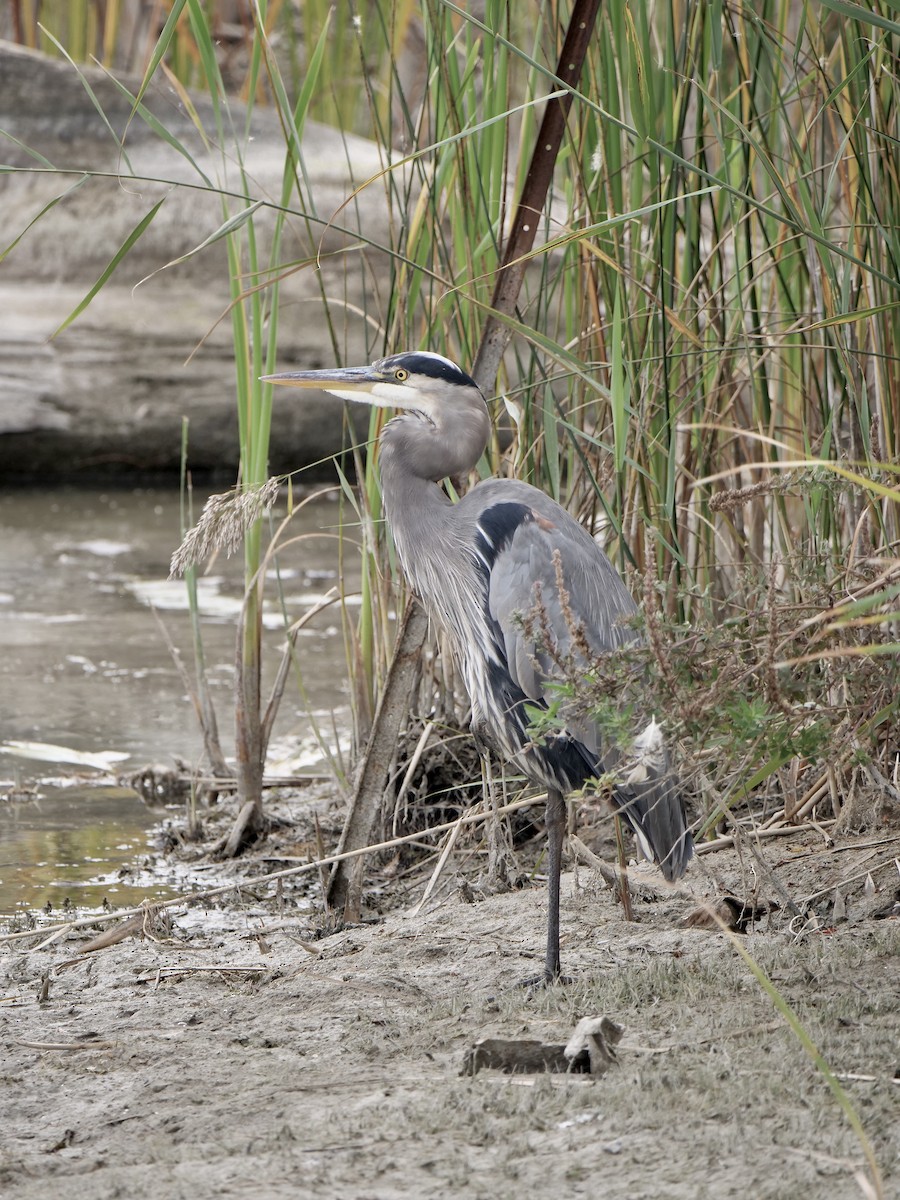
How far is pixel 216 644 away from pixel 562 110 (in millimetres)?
2811

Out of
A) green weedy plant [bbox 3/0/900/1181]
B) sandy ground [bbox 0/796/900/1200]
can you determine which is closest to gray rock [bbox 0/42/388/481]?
green weedy plant [bbox 3/0/900/1181]

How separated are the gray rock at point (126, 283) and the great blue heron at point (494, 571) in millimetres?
4074

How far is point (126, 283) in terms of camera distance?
7121mm

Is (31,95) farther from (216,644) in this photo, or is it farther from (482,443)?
(482,443)

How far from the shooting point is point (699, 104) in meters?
2.90

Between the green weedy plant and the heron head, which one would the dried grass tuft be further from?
the heron head

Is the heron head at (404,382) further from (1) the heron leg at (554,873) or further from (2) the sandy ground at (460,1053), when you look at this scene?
(2) the sandy ground at (460,1053)

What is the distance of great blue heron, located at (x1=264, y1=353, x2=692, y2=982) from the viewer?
2684mm

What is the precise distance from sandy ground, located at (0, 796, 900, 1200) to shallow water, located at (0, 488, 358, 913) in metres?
0.68

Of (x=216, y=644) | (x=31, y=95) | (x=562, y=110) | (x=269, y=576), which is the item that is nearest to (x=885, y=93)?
(x=562, y=110)

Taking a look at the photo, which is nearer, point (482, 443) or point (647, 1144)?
point (647, 1144)

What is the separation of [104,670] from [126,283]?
9.31 feet

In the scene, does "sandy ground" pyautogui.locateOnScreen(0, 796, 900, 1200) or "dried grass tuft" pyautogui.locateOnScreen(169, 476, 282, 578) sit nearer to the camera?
"sandy ground" pyautogui.locateOnScreen(0, 796, 900, 1200)

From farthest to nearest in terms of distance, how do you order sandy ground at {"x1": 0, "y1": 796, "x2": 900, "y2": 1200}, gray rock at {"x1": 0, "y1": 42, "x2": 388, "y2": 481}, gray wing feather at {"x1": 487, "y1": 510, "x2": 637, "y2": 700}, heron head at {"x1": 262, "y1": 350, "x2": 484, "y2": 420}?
gray rock at {"x1": 0, "y1": 42, "x2": 388, "y2": 481}, heron head at {"x1": 262, "y1": 350, "x2": 484, "y2": 420}, gray wing feather at {"x1": 487, "y1": 510, "x2": 637, "y2": 700}, sandy ground at {"x1": 0, "y1": 796, "x2": 900, "y2": 1200}
